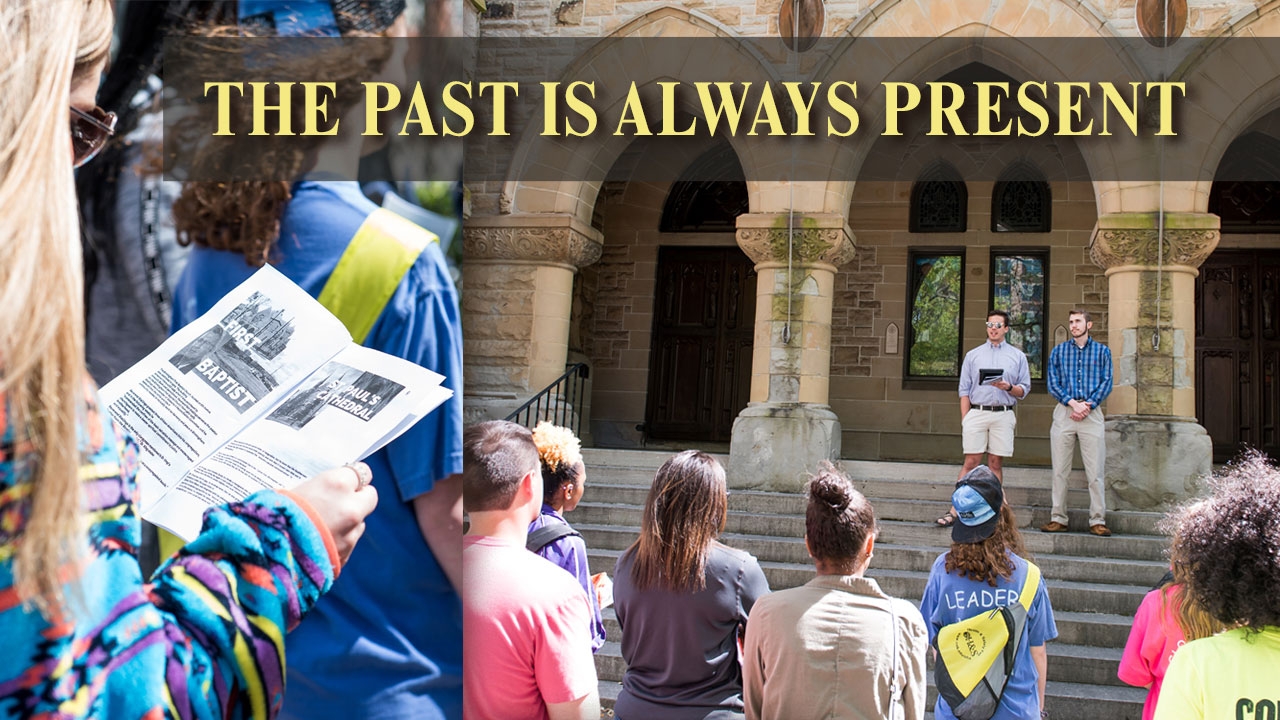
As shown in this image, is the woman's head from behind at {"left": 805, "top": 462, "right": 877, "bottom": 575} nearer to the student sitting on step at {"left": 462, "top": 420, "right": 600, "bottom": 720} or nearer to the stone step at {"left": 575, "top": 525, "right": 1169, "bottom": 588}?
the student sitting on step at {"left": 462, "top": 420, "right": 600, "bottom": 720}

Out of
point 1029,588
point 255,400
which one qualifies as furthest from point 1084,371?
point 255,400

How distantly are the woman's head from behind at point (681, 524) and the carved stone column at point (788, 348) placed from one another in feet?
18.1

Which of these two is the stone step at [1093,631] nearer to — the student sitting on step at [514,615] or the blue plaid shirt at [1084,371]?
the blue plaid shirt at [1084,371]

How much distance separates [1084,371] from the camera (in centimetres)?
696

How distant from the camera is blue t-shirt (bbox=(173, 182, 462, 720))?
4.07ft

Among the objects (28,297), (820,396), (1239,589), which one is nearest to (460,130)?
(28,297)

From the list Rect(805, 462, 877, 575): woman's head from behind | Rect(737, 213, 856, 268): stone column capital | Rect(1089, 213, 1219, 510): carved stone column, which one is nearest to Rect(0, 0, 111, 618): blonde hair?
Rect(805, 462, 877, 575): woman's head from behind

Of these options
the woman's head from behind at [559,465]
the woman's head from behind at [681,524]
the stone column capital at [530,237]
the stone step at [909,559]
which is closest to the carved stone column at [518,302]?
the stone column capital at [530,237]

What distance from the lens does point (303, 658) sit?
126cm

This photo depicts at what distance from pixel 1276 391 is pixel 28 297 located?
39.9 ft

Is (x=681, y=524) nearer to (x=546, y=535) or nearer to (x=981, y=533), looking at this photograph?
(x=546, y=535)

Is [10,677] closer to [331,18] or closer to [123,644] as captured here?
[123,644]

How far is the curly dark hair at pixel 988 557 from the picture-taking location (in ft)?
9.93

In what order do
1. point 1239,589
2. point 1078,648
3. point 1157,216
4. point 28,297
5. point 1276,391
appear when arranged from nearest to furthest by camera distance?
1. point 28,297
2. point 1239,589
3. point 1078,648
4. point 1157,216
5. point 1276,391
